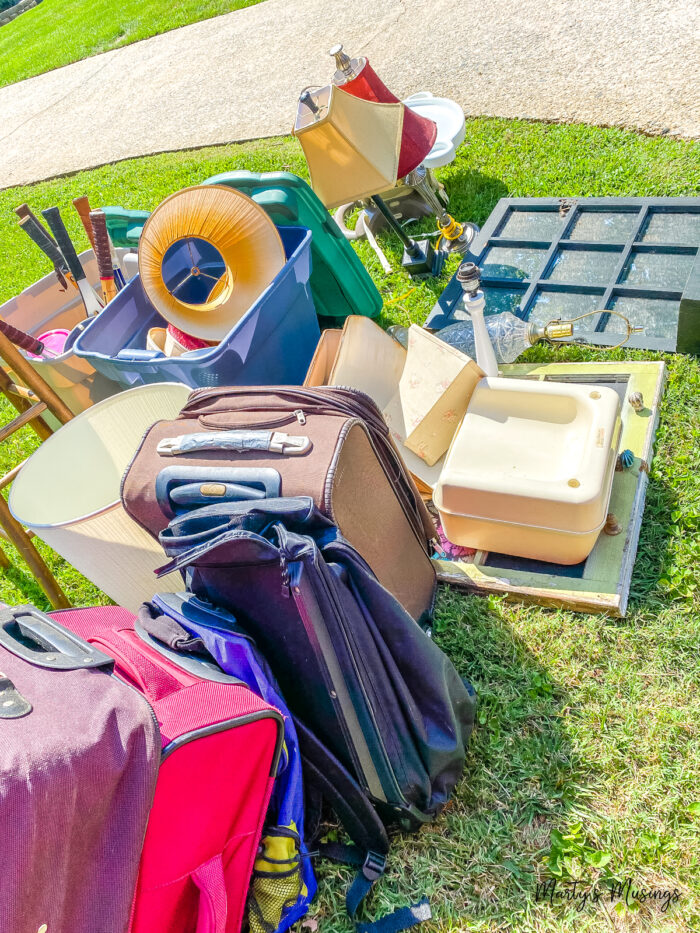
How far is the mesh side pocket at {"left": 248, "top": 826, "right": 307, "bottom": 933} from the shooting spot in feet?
5.55

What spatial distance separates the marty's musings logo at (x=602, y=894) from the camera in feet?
5.42

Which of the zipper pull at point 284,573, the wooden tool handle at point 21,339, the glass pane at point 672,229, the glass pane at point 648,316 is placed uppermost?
the wooden tool handle at point 21,339

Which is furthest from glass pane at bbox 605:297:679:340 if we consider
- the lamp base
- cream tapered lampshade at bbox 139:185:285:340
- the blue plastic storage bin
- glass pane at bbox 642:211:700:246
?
cream tapered lampshade at bbox 139:185:285:340

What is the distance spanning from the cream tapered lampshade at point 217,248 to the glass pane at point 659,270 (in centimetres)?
162

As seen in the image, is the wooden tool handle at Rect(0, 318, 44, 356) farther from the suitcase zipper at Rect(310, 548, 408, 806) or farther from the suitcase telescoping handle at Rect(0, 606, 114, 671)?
the suitcase zipper at Rect(310, 548, 408, 806)

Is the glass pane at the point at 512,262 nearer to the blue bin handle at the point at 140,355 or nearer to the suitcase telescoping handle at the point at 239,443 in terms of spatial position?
the blue bin handle at the point at 140,355

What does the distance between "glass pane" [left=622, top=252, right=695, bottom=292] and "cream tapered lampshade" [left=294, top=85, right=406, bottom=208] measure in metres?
1.19

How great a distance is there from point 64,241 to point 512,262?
2.15 meters

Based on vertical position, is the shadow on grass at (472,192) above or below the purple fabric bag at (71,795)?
below

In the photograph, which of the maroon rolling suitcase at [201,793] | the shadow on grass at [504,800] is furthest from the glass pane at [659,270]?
the maroon rolling suitcase at [201,793]

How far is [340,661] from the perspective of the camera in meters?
1.66

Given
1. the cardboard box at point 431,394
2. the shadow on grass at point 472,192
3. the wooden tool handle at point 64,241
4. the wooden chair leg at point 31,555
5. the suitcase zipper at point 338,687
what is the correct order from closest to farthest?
1. the suitcase zipper at point 338,687
2. the cardboard box at point 431,394
3. the wooden chair leg at point 31,555
4. the wooden tool handle at point 64,241
5. the shadow on grass at point 472,192

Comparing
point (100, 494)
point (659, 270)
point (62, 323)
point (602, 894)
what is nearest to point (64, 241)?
point (62, 323)

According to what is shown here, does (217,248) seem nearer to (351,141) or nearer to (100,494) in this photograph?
(351,141)
